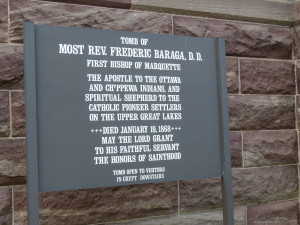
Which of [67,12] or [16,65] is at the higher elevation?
[67,12]

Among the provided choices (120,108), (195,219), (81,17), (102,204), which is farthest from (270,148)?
(81,17)

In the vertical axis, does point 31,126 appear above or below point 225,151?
above

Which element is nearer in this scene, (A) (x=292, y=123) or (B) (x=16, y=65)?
(B) (x=16, y=65)

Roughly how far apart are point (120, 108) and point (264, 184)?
5.26ft

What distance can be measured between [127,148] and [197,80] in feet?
2.09

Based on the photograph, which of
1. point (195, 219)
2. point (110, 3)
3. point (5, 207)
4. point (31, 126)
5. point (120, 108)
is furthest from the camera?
point (195, 219)

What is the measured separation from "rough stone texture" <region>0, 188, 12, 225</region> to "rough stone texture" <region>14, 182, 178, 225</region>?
0.12 ft

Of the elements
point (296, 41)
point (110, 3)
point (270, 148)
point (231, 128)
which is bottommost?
point (270, 148)

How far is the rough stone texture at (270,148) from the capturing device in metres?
3.49

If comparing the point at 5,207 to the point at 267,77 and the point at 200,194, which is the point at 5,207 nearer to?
the point at 200,194

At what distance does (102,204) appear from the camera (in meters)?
2.95

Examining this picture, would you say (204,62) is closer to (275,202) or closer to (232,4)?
(232,4)


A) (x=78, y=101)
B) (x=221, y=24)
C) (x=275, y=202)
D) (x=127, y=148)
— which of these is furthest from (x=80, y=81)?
(x=275, y=202)

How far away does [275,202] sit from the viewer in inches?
141
